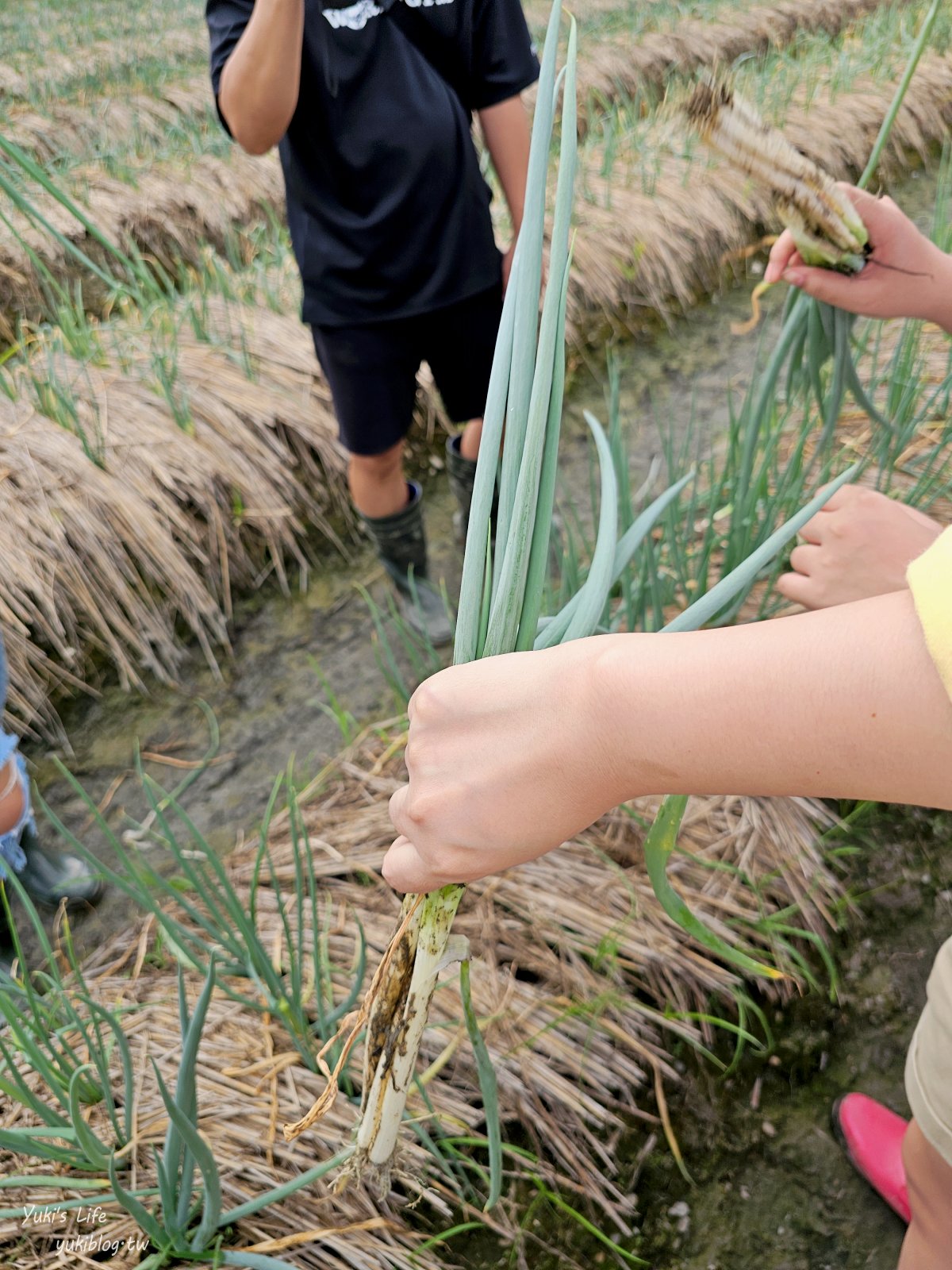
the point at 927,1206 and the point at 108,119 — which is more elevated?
the point at 108,119

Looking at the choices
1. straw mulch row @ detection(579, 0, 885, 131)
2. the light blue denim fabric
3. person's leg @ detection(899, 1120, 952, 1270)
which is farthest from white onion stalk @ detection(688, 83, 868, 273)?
straw mulch row @ detection(579, 0, 885, 131)

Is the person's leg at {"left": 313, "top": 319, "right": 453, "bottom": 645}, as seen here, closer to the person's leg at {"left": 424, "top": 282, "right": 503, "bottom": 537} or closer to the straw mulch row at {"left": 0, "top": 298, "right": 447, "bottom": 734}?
the person's leg at {"left": 424, "top": 282, "right": 503, "bottom": 537}

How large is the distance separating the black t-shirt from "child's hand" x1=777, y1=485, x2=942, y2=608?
780 millimetres

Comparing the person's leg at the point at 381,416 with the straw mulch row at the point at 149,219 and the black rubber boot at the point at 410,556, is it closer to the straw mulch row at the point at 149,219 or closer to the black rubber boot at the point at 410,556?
the black rubber boot at the point at 410,556

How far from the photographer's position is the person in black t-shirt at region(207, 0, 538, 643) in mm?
1116

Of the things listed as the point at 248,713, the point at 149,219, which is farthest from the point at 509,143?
the point at 149,219

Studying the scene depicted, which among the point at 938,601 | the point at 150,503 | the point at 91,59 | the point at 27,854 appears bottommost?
the point at 27,854

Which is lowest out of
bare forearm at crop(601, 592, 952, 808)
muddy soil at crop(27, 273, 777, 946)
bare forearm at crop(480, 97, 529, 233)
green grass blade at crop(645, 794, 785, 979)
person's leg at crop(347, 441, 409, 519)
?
muddy soil at crop(27, 273, 777, 946)

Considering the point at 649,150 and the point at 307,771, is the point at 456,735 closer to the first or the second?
the point at 307,771

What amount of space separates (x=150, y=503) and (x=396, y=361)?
0.70 metres

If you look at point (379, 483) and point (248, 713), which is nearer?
point (379, 483)

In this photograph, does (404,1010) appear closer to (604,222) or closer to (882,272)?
(882,272)

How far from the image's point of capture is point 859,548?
0.82 meters


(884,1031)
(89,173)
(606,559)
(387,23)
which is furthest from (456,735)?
(89,173)
